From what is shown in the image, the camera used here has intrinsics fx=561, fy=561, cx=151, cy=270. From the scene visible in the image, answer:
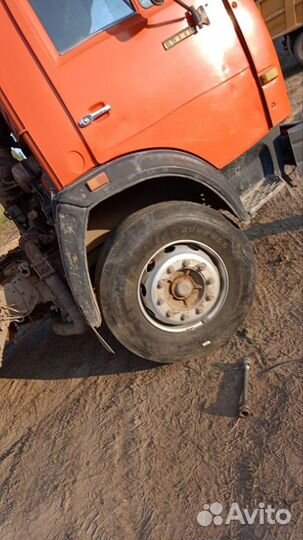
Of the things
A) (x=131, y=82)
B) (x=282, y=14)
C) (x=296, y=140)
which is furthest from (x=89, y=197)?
(x=282, y=14)

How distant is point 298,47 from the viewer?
9.13 metres

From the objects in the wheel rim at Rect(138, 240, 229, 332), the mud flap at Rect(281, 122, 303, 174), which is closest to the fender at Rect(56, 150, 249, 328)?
the wheel rim at Rect(138, 240, 229, 332)

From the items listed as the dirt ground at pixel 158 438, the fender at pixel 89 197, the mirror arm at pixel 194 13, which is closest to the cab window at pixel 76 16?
the mirror arm at pixel 194 13

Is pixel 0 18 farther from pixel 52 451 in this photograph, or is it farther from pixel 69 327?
pixel 52 451

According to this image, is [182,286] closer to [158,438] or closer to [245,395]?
[245,395]

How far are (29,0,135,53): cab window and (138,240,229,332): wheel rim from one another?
1.35 meters

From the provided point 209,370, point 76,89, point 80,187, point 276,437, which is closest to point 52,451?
point 209,370

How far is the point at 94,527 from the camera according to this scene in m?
2.90

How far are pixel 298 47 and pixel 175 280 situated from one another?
22.9 ft

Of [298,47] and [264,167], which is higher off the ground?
[264,167]

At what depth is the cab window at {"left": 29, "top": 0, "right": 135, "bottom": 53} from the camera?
10.6 feet

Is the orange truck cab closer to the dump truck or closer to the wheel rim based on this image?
the wheel rim

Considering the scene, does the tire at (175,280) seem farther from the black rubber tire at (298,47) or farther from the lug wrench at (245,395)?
the black rubber tire at (298,47)
